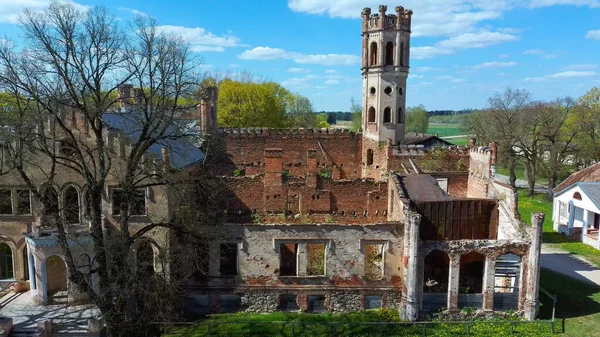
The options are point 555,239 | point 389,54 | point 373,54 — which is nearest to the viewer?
point 389,54

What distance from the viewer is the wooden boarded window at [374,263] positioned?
20812mm

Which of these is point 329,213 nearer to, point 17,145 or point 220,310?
point 220,310

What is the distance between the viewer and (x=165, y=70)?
50.7 feet

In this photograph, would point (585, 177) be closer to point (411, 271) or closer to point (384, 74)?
point (384, 74)

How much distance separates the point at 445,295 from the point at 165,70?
14731 millimetres

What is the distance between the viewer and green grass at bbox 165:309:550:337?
58.0 ft

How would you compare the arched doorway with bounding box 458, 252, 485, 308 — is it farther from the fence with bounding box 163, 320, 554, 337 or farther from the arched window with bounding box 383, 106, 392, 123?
the arched window with bounding box 383, 106, 392, 123

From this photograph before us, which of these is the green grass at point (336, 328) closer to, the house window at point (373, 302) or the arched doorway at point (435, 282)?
the arched doorway at point (435, 282)

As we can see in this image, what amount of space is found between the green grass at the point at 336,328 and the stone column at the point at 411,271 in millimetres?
642

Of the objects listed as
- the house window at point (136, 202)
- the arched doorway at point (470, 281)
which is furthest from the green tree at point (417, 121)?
the house window at point (136, 202)

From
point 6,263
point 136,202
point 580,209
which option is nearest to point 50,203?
point 136,202

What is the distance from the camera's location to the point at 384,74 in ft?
103

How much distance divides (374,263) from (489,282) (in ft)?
18.2

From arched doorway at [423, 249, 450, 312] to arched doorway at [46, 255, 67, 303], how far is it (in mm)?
16151
